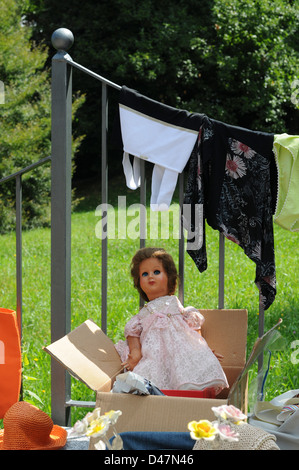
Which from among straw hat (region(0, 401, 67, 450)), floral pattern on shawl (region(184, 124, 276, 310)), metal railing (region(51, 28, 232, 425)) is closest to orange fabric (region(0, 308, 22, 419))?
metal railing (region(51, 28, 232, 425))

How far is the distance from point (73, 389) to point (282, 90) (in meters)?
8.08

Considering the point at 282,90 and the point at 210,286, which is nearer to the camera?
the point at 210,286

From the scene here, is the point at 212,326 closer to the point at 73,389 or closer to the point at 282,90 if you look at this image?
the point at 73,389

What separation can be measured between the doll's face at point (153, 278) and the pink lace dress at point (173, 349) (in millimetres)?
→ 39

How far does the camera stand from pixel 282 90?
32.8 ft

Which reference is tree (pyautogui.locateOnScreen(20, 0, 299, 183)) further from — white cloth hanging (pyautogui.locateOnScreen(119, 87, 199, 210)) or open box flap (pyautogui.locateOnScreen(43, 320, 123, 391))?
open box flap (pyautogui.locateOnScreen(43, 320, 123, 391))

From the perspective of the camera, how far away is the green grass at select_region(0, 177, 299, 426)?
3129 mm

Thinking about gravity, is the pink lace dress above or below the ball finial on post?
below

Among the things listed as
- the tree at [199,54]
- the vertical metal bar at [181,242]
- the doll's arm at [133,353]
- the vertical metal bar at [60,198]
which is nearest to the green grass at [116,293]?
the vertical metal bar at [60,198]

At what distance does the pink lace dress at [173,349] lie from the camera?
2064mm

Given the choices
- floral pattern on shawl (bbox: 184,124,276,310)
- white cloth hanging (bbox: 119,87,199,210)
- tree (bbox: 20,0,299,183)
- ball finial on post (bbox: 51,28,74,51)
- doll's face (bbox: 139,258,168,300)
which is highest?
tree (bbox: 20,0,299,183)

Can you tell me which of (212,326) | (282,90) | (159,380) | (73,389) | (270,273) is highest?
(282,90)

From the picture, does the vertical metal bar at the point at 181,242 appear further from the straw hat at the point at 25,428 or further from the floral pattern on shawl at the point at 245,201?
the straw hat at the point at 25,428
